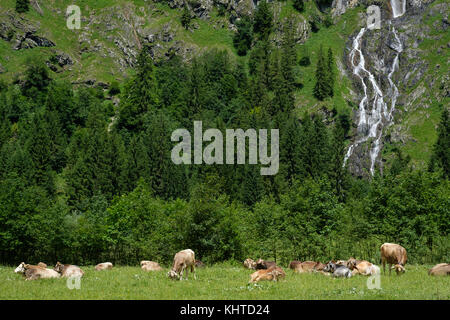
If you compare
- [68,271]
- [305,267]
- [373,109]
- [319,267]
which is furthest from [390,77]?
[68,271]

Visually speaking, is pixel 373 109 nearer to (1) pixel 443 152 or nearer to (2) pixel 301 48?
(1) pixel 443 152

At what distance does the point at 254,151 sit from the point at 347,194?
28489mm

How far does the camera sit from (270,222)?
47344 mm

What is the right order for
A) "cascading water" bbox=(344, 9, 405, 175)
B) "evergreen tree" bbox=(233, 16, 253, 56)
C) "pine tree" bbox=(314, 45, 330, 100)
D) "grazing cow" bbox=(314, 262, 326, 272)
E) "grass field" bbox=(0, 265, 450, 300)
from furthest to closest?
"evergreen tree" bbox=(233, 16, 253, 56) → "pine tree" bbox=(314, 45, 330, 100) → "cascading water" bbox=(344, 9, 405, 175) → "grazing cow" bbox=(314, 262, 326, 272) → "grass field" bbox=(0, 265, 450, 300)

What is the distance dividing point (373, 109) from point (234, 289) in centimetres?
14281

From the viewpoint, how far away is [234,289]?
66.2 feet

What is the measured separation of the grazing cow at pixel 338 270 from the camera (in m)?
25.6

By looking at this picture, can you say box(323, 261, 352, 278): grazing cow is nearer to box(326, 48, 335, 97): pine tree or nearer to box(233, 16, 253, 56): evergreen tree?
box(326, 48, 335, 97): pine tree

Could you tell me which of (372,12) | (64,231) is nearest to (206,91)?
(372,12)

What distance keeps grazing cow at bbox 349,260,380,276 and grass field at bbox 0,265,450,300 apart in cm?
171

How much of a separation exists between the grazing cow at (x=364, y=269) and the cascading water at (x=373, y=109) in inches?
4270

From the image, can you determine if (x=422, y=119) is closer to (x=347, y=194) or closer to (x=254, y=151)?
(x=347, y=194)

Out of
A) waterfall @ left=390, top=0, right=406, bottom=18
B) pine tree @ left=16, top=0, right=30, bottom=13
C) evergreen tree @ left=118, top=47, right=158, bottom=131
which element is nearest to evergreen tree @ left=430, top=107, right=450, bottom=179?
evergreen tree @ left=118, top=47, right=158, bottom=131

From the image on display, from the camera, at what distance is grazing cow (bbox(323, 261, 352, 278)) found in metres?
25.6
